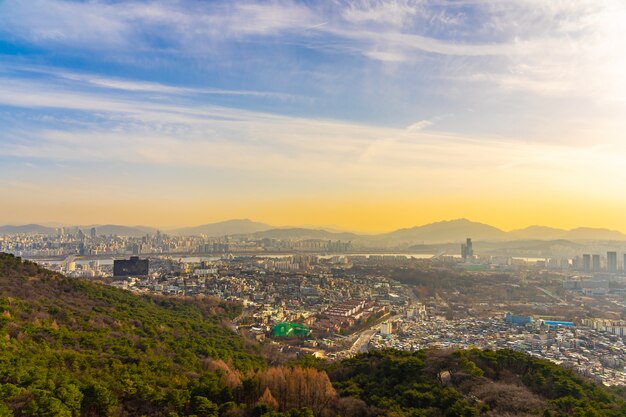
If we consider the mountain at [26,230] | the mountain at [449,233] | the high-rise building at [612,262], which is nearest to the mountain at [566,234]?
the mountain at [449,233]

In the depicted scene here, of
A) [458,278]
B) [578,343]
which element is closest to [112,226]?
[458,278]

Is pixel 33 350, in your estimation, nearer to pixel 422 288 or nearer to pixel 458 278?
pixel 422 288

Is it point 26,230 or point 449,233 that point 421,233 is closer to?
Answer: point 449,233

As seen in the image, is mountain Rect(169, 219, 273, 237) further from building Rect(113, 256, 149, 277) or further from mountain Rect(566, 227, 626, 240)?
building Rect(113, 256, 149, 277)

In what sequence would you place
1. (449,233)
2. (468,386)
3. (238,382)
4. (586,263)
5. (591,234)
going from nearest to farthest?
(468,386)
(238,382)
(586,263)
(591,234)
(449,233)

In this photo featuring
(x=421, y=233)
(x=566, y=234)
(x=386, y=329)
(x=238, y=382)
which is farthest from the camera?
(x=421, y=233)

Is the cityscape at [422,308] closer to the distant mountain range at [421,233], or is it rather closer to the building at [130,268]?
the building at [130,268]

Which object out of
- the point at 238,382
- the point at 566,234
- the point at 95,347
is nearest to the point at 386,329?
the point at 238,382
